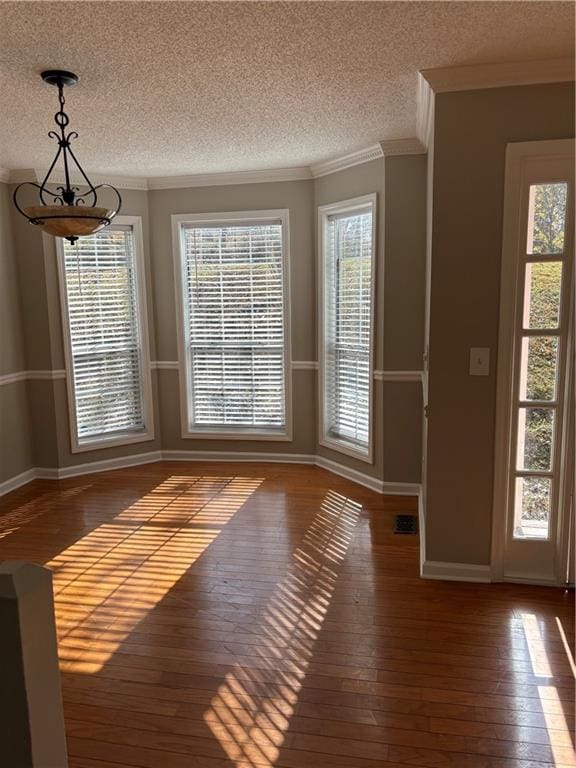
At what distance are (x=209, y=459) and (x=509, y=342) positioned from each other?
10.6 feet

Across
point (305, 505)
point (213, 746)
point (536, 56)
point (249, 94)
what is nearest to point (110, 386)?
point (305, 505)

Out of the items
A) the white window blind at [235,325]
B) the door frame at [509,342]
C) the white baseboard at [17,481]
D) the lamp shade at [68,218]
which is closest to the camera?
the lamp shade at [68,218]

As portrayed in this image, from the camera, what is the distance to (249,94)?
9.52 feet

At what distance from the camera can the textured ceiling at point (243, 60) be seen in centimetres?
208

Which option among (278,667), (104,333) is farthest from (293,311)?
(278,667)

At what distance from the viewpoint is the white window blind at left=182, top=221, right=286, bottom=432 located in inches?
194

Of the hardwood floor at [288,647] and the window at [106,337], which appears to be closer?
the hardwood floor at [288,647]

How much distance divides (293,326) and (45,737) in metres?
Answer: 3.94

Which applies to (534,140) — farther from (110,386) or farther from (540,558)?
(110,386)

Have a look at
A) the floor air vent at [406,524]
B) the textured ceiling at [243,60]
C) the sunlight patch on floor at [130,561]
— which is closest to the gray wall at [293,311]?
the floor air vent at [406,524]

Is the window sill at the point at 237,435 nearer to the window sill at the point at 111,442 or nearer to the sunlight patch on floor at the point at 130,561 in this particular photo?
the window sill at the point at 111,442

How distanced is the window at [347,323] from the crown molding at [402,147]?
0.36 meters

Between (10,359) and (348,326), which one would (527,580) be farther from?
(10,359)

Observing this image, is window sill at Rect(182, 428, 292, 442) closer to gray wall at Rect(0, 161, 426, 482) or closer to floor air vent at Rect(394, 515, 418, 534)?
gray wall at Rect(0, 161, 426, 482)
